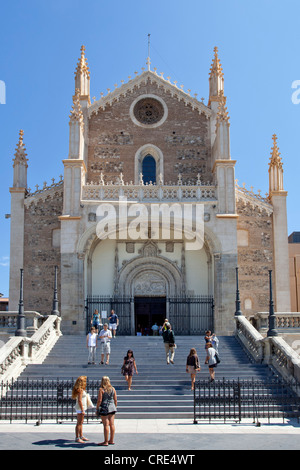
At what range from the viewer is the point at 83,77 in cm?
3575

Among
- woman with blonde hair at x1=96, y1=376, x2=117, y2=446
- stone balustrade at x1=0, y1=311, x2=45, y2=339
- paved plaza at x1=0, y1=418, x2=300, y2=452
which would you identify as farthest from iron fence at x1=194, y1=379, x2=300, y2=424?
stone balustrade at x1=0, y1=311, x2=45, y2=339

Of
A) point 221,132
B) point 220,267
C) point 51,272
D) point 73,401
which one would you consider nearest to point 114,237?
point 51,272

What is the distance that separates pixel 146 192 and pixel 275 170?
803 cm

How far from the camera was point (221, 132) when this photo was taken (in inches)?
1254

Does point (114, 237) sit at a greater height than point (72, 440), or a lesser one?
greater

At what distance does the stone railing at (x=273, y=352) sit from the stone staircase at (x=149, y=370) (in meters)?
0.39

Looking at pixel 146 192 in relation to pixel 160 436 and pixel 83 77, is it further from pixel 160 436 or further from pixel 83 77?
pixel 160 436

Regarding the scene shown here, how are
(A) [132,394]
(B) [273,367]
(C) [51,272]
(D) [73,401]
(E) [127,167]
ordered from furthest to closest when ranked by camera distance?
1. (E) [127,167]
2. (C) [51,272]
3. (B) [273,367]
4. (A) [132,394]
5. (D) [73,401]

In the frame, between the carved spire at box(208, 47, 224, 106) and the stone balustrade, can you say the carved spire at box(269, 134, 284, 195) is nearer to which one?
the carved spire at box(208, 47, 224, 106)

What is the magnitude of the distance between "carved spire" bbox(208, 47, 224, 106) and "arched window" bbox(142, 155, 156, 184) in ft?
16.9

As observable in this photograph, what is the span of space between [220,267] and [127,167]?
8.62 metres

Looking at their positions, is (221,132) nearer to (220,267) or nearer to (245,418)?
(220,267)

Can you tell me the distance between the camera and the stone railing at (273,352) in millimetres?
18328

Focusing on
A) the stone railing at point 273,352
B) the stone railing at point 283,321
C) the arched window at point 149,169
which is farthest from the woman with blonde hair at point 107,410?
the arched window at point 149,169
